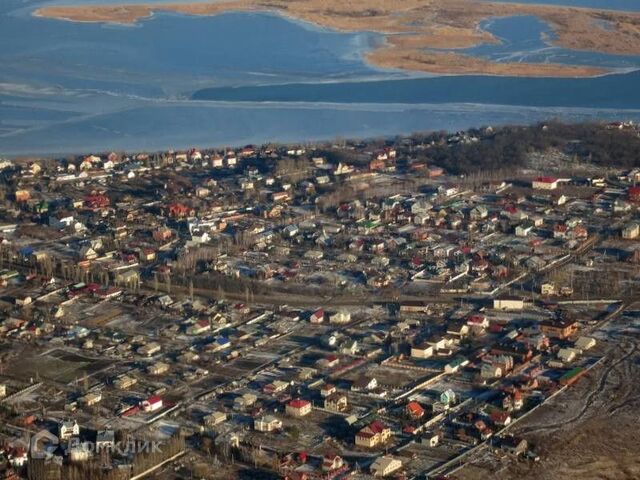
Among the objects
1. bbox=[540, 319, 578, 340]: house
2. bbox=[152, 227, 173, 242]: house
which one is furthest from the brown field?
bbox=[540, 319, 578, 340]: house

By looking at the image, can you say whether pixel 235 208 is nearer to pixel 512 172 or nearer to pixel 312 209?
pixel 312 209

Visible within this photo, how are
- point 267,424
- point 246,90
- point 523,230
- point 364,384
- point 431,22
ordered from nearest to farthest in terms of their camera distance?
point 267,424
point 364,384
point 523,230
point 246,90
point 431,22

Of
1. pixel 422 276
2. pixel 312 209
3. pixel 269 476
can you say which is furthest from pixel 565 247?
pixel 269 476

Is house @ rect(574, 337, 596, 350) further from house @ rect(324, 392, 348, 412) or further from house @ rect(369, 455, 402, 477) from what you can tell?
house @ rect(369, 455, 402, 477)

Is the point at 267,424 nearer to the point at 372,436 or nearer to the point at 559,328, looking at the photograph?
the point at 372,436

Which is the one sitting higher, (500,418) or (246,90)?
(500,418)

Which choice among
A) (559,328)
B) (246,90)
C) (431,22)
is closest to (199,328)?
(559,328)
